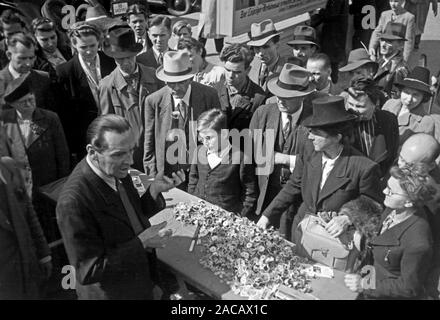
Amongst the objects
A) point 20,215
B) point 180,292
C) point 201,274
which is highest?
point 20,215

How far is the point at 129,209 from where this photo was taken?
310 centimetres

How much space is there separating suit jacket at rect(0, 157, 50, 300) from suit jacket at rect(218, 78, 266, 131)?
2166mm

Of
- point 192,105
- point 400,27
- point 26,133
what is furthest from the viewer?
point 400,27

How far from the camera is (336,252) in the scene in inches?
126

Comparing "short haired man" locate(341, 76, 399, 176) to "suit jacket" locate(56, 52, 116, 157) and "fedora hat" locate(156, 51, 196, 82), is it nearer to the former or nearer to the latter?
"fedora hat" locate(156, 51, 196, 82)

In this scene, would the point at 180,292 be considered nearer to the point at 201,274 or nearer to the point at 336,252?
the point at 201,274

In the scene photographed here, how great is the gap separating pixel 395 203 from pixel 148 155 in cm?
244

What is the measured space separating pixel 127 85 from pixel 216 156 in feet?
4.45

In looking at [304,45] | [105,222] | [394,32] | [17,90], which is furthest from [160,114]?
[394,32]

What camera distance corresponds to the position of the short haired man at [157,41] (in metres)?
5.77

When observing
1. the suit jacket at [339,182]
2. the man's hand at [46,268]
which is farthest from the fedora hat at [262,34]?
the man's hand at [46,268]

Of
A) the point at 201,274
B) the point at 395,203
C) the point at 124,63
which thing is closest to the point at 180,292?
the point at 201,274

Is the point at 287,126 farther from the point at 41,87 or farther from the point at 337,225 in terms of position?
the point at 41,87

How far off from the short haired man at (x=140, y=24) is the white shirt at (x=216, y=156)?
9.25 feet
